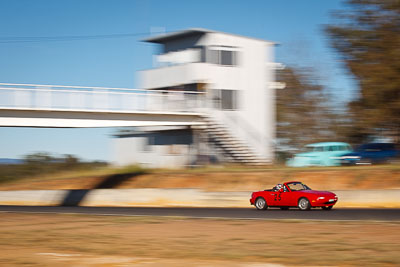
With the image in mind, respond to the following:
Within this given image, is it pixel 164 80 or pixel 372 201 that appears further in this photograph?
pixel 164 80

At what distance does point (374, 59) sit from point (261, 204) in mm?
19738

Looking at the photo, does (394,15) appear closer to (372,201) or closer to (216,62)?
(216,62)

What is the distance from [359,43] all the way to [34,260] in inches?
1385

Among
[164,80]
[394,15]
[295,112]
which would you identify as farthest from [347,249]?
[295,112]

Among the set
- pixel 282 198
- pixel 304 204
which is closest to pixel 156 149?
pixel 282 198

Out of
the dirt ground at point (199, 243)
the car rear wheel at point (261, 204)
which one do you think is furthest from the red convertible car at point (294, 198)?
the dirt ground at point (199, 243)

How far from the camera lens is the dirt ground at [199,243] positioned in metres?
12.0

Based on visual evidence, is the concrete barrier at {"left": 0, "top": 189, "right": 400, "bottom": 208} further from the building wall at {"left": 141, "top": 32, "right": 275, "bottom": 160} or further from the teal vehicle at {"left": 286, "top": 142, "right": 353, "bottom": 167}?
the teal vehicle at {"left": 286, "top": 142, "right": 353, "bottom": 167}

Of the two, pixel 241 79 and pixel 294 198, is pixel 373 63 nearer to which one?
pixel 241 79

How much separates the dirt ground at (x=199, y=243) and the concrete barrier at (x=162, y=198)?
7.93m

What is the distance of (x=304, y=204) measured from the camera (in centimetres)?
2444

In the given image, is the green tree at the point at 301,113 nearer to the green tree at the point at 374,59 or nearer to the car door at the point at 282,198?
the green tree at the point at 374,59

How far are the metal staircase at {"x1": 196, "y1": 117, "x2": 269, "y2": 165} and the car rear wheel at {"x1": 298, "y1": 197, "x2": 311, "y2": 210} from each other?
766 inches

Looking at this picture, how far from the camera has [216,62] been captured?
4669 centimetres
